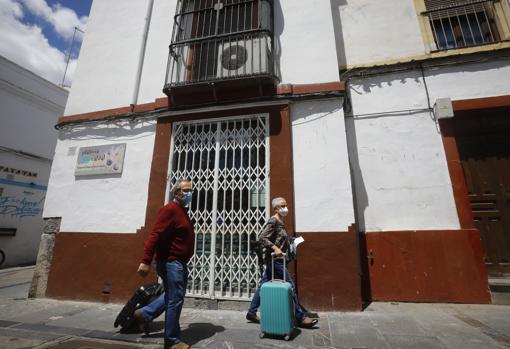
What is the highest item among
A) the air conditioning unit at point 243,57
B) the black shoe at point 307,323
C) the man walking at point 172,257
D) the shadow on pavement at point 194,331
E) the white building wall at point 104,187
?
the air conditioning unit at point 243,57

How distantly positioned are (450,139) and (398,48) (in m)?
2.18

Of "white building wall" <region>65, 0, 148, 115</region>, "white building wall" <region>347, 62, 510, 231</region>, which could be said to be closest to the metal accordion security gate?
"white building wall" <region>347, 62, 510, 231</region>

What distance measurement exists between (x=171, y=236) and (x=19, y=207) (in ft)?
32.1

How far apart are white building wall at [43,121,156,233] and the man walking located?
2.28 m

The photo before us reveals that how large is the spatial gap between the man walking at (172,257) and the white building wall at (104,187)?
7.49 feet

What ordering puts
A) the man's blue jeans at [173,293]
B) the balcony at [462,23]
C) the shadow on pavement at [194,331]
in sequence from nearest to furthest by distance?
the man's blue jeans at [173,293]
the shadow on pavement at [194,331]
the balcony at [462,23]

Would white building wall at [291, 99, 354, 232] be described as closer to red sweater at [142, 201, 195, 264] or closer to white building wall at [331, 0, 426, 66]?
white building wall at [331, 0, 426, 66]

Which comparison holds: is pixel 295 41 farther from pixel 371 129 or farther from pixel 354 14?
pixel 371 129

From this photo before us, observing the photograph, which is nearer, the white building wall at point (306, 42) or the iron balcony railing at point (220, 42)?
the white building wall at point (306, 42)

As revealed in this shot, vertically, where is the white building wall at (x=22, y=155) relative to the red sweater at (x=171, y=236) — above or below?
above

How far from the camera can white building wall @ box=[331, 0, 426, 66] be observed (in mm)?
5547

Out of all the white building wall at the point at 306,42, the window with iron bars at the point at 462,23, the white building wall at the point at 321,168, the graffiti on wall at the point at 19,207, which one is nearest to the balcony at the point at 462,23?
the window with iron bars at the point at 462,23

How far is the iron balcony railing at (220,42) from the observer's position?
17.0 ft

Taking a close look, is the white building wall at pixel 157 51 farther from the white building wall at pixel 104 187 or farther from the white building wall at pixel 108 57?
the white building wall at pixel 104 187
